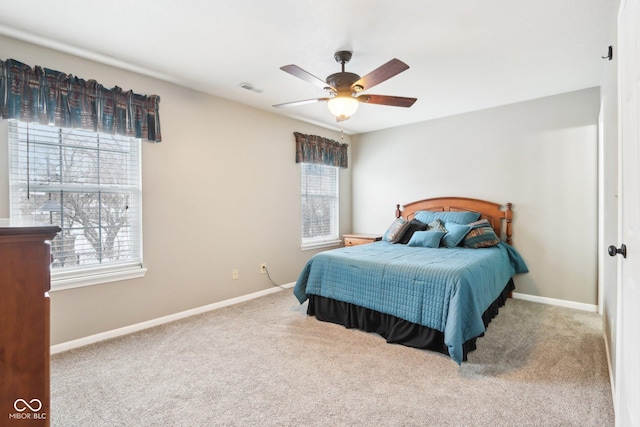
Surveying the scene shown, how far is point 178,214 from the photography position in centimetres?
328

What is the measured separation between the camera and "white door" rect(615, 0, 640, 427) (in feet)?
3.48

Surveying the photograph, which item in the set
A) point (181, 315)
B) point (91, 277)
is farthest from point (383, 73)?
point (181, 315)

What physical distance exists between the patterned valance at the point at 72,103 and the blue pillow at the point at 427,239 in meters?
2.97

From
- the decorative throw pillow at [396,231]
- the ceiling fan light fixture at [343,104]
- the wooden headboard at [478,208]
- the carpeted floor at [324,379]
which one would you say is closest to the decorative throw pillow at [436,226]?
the decorative throw pillow at [396,231]

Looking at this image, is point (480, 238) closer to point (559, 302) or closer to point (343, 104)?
point (559, 302)

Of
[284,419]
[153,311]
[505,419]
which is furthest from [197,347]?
[505,419]

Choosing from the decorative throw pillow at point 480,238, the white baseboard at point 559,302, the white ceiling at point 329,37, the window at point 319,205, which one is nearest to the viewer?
the white ceiling at point 329,37

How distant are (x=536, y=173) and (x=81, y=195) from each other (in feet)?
15.5

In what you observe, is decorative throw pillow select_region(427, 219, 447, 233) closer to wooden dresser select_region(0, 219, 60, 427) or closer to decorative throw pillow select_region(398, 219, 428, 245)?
decorative throw pillow select_region(398, 219, 428, 245)

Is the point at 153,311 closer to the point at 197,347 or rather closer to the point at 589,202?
the point at 197,347

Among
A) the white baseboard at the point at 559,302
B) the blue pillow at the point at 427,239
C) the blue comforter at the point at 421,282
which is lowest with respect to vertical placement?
the white baseboard at the point at 559,302

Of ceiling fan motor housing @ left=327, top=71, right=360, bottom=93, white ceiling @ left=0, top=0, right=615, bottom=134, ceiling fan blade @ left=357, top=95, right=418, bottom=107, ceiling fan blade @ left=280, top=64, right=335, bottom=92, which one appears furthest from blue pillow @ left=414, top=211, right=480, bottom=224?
ceiling fan blade @ left=280, top=64, right=335, bottom=92

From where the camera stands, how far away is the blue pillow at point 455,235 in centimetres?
369

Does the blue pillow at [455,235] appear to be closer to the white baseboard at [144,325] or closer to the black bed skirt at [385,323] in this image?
the black bed skirt at [385,323]
